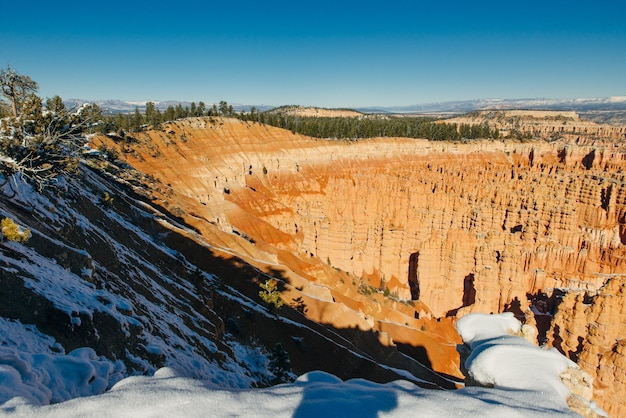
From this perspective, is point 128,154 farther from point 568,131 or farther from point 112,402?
point 568,131

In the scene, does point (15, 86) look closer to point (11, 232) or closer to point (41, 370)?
point (11, 232)

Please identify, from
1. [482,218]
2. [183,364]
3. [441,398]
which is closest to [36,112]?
[183,364]

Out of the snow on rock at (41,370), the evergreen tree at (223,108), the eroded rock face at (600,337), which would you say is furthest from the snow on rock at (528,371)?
the evergreen tree at (223,108)

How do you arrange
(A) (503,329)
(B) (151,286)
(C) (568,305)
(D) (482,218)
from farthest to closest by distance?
(D) (482,218) → (C) (568,305) → (B) (151,286) → (A) (503,329)

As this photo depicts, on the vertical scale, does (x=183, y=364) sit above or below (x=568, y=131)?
below

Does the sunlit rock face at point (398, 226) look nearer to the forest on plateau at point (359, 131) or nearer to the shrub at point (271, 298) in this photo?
the shrub at point (271, 298)

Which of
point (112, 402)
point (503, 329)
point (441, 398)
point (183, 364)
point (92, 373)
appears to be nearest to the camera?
point (112, 402)

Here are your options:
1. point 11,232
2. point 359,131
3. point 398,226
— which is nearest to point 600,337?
point 398,226
